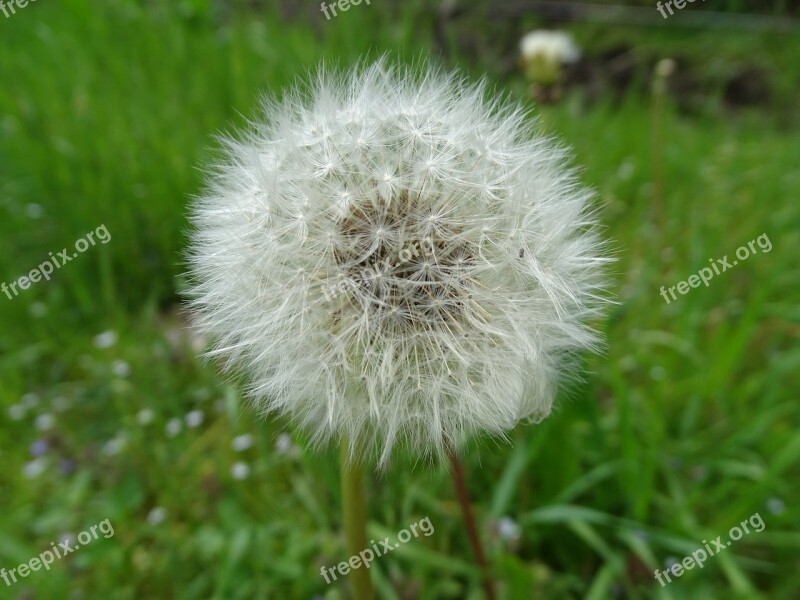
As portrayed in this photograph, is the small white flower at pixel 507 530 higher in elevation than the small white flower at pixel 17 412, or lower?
lower

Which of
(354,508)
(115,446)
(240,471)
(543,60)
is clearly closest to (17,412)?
(115,446)

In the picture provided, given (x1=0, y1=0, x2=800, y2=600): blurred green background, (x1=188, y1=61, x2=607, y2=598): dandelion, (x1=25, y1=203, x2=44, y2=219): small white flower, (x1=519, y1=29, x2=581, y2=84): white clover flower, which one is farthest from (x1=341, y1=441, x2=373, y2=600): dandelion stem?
(x1=25, y1=203, x2=44, y2=219): small white flower

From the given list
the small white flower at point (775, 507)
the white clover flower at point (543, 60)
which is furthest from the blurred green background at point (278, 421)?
the white clover flower at point (543, 60)

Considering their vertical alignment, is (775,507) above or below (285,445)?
below

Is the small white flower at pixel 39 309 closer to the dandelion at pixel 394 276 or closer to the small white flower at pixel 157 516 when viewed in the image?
the small white flower at pixel 157 516

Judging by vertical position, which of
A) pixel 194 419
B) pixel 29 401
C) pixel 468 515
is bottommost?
pixel 468 515

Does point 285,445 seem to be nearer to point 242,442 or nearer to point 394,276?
point 242,442

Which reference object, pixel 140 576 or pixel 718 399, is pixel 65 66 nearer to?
pixel 140 576
